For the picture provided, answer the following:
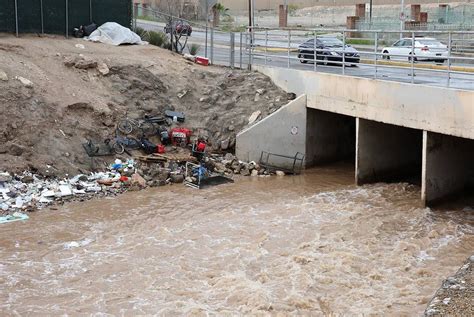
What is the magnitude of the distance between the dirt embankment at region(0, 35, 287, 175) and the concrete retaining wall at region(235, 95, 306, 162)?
0.69 metres

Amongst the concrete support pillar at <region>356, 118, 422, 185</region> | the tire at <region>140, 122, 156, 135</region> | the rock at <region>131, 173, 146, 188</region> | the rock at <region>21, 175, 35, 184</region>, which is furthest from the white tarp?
the concrete support pillar at <region>356, 118, 422, 185</region>

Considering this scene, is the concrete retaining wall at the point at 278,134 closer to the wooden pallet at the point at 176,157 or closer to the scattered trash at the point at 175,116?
the wooden pallet at the point at 176,157

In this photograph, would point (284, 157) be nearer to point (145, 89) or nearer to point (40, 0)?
point (145, 89)

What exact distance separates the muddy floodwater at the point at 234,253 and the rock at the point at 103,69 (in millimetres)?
5896

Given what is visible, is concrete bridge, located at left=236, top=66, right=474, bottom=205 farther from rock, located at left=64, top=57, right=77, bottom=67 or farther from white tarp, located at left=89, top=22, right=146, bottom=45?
rock, located at left=64, top=57, right=77, bottom=67

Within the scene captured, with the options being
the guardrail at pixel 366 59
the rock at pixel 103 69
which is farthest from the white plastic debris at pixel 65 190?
the guardrail at pixel 366 59

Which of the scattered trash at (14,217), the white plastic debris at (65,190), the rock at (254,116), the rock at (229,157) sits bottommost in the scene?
the scattered trash at (14,217)

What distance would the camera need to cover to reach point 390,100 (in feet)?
56.2

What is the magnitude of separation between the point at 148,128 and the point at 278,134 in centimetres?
411

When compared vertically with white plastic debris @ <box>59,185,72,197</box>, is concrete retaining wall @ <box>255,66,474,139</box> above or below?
above

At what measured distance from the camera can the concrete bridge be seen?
15875mm

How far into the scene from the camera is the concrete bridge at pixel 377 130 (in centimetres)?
1588

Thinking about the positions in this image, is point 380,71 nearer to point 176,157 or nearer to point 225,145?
point 225,145

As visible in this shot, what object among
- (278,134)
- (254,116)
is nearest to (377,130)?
(278,134)
